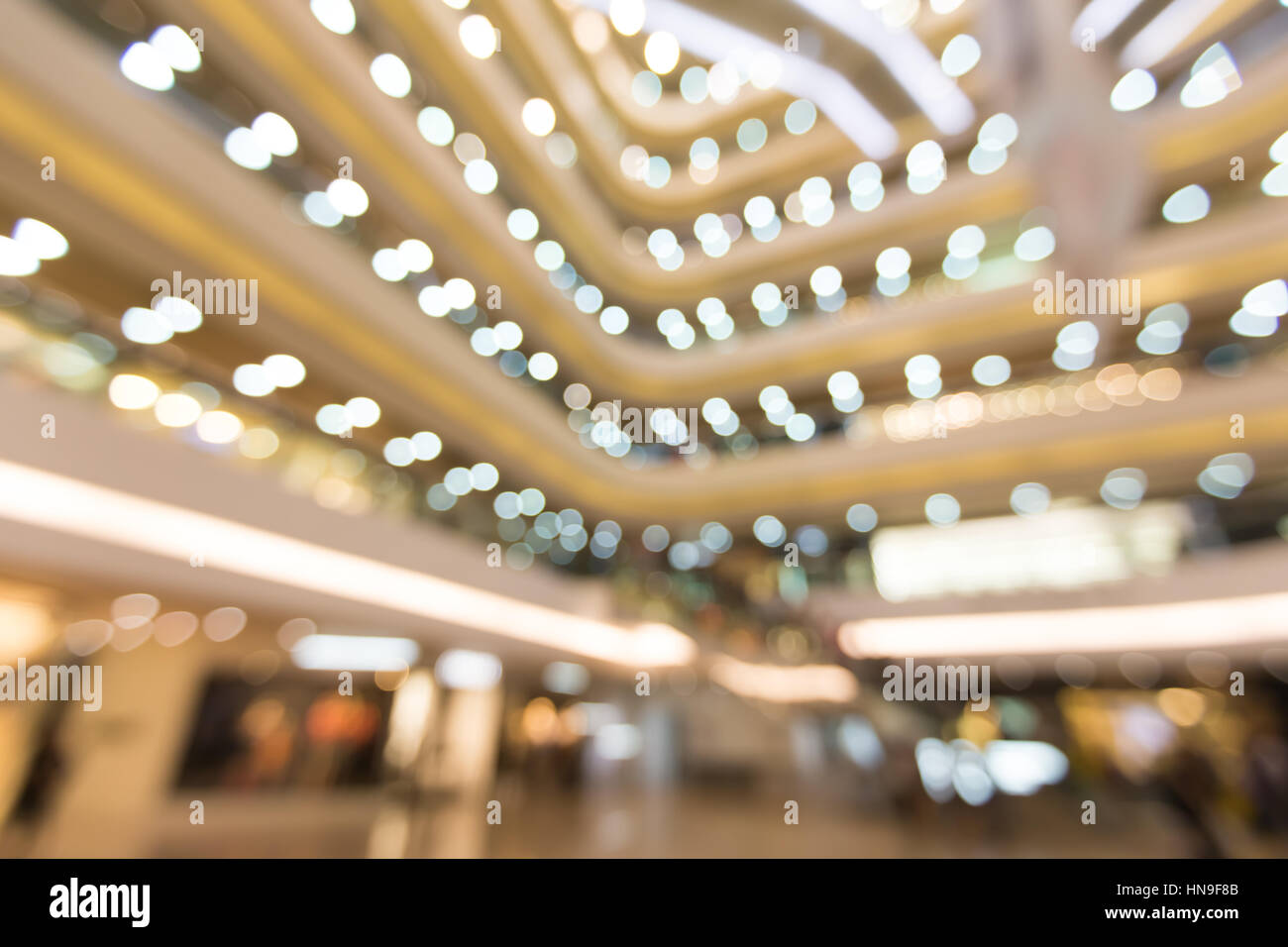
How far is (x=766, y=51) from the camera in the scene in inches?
321

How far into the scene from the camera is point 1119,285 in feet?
32.0

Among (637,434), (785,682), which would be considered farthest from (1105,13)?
(637,434)

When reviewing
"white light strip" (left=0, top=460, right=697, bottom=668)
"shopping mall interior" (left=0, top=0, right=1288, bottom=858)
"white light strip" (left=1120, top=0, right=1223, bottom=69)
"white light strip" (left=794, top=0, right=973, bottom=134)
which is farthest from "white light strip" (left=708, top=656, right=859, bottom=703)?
"white light strip" (left=1120, top=0, right=1223, bottom=69)

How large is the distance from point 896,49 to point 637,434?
942 centimetres

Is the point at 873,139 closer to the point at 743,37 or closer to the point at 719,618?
the point at 743,37

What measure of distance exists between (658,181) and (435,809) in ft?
49.7

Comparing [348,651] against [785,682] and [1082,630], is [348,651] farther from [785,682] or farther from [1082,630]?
[1082,630]

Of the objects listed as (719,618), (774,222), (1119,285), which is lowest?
(719,618)

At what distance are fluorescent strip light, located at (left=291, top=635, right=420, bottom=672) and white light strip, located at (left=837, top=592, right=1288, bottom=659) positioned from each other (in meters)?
6.32

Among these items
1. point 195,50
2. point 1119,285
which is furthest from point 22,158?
point 1119,285

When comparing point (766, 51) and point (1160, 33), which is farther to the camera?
point (766, 51)

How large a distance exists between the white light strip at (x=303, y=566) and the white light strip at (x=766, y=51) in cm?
841

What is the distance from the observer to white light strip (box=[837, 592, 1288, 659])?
7348 mm
